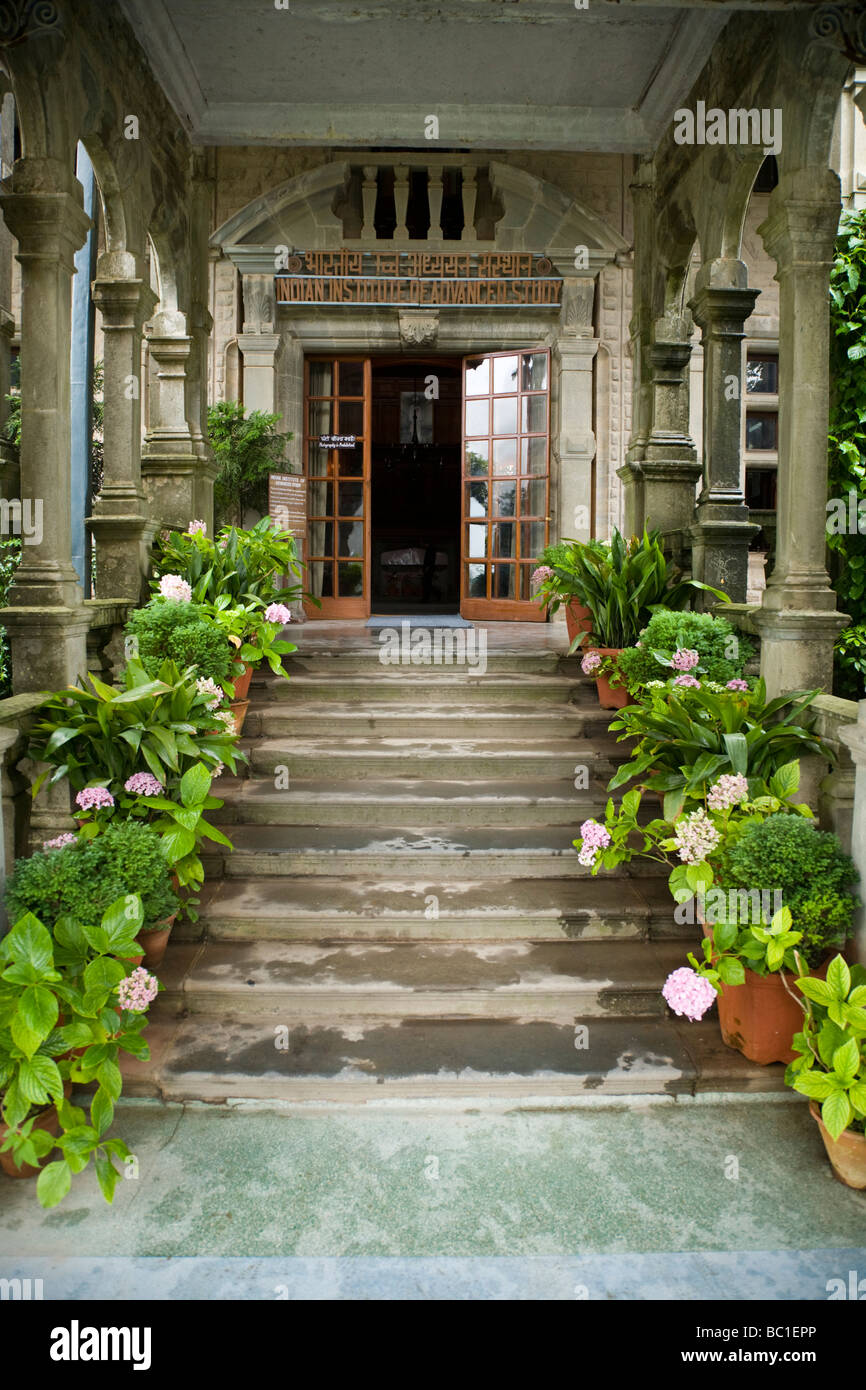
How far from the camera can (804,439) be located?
149 inches

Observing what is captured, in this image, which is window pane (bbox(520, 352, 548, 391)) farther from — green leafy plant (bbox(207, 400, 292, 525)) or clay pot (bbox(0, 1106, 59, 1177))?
clay pot (bbox(0, 1106, 59, 1177))

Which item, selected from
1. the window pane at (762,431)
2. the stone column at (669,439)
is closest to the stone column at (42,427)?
the stone column at (669,439)

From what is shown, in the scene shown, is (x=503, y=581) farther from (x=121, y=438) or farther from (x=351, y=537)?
(x=121, y=438)

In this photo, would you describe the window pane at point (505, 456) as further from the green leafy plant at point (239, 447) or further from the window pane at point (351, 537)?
the green leafy plant at point (239, 447)

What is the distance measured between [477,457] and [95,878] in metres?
6.73

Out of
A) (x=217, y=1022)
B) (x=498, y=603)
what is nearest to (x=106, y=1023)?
(x=217, y=1022)

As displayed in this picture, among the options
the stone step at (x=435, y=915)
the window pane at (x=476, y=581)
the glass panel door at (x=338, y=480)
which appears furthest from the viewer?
the window pane at (x=476, y=581)

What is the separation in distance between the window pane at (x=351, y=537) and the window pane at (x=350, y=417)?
2.65 ft

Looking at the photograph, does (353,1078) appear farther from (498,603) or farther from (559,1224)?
(498,603)

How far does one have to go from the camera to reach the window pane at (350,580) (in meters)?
8.80

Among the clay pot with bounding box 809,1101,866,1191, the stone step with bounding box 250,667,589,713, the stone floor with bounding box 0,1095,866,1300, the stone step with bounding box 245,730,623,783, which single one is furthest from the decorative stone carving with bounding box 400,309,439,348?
the clay pot with bounding box 809,1101,866,1191

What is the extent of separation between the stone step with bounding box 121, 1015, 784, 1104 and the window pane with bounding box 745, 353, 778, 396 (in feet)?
24.6

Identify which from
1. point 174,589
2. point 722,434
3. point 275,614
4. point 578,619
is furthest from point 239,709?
point 722,434

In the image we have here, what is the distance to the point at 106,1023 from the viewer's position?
7.73 feet
